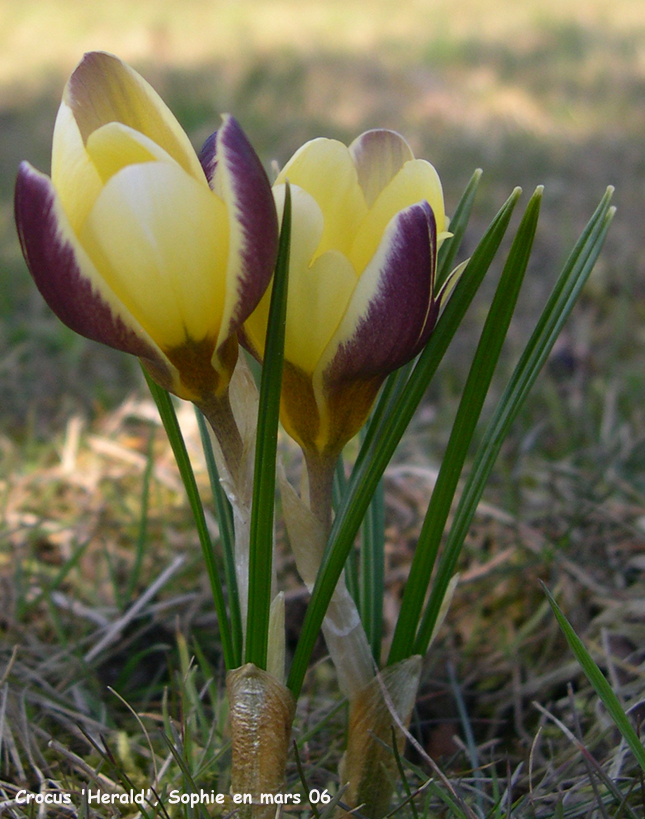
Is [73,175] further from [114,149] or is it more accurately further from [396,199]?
[396,199]

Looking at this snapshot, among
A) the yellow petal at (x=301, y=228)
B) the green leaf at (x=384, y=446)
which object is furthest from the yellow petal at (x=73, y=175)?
the green leaf at (x=384, y=446)

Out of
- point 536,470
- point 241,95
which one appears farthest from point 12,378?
point 241,95

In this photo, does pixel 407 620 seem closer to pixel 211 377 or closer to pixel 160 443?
pixel 211 377

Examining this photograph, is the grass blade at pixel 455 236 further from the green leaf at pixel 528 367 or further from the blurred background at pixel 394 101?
the blurred background at pixel 394 101

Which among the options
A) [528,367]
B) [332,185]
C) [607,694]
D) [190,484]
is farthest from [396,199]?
[607,694]

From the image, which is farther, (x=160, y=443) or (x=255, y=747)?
(x=160, y=443)

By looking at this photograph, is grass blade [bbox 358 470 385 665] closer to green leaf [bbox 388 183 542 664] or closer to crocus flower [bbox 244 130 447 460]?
green leaf [bbox 388 183 542 664]
